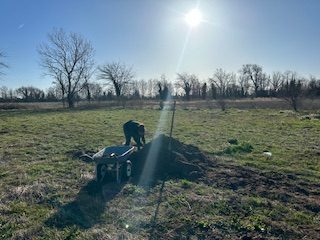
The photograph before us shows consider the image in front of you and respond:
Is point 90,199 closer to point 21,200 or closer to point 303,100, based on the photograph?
point 21,200

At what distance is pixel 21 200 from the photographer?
544cm

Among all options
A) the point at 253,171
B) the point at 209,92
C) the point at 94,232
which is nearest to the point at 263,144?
the point at 253,171

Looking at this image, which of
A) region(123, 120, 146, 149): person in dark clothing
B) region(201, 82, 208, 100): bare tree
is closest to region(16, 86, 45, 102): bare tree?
region(201, 82, 208, 100): bare tree

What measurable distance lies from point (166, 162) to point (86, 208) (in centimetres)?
271

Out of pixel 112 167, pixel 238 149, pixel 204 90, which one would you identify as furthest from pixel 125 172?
pixel 204 90

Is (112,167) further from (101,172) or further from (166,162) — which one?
(166,162)

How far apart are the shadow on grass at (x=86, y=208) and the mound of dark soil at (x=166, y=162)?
951 millimetres

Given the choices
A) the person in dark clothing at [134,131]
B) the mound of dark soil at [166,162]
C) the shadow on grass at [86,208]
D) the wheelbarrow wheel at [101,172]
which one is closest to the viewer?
the shadow on grass at [86,208]

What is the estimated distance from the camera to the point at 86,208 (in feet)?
16.7

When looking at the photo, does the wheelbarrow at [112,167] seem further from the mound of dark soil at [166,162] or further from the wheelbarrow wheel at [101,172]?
the mound of dark soil at [166,162]

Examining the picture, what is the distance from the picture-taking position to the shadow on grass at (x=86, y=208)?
457 centimetres

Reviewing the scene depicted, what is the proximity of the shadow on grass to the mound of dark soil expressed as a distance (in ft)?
3.12

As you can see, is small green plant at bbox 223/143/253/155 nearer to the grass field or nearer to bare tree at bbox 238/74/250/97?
the grass field

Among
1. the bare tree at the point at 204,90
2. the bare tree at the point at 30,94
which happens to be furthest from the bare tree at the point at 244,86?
the bare tree at the point at 30,94
